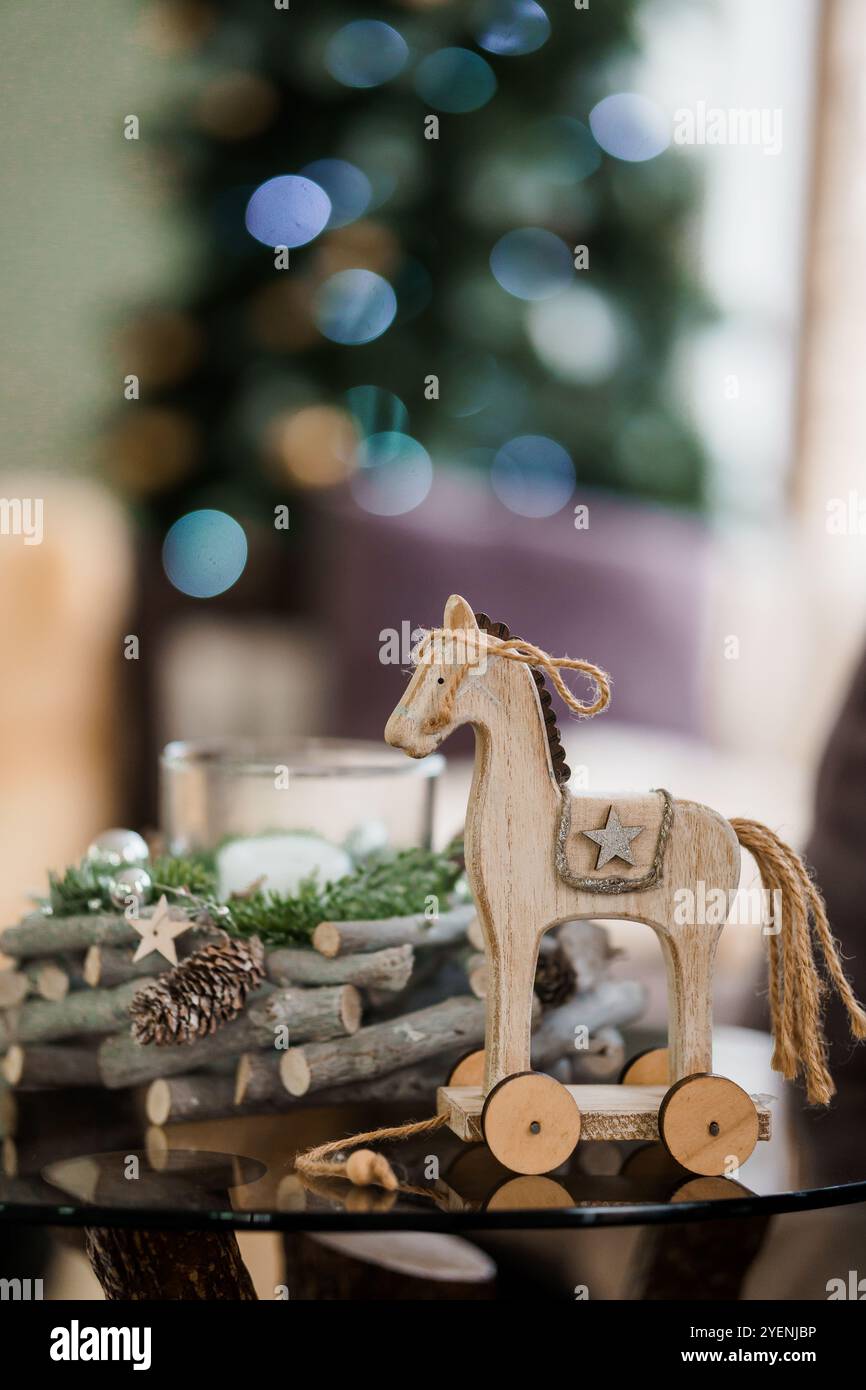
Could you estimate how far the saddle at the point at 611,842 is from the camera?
76cm

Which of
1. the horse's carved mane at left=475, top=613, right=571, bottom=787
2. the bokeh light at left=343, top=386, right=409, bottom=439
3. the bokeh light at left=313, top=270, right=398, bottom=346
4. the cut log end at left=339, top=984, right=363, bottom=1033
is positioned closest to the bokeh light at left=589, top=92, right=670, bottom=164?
the bokeh light at left=313, top=270, right=398, bottom=346

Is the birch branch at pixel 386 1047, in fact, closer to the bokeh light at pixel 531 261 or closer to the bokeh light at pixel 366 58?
the bokeh light at pixel 531 261

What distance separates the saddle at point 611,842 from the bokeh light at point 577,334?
5.54 ft

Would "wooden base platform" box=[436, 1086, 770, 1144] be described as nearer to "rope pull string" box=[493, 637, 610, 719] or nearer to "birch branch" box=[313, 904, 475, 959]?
"birch branch" box=[313, 904, 475, 959]

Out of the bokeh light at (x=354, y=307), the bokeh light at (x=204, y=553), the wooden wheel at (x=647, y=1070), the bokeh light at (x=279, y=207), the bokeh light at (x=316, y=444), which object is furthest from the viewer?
the bokeh light at (x=204, y=553)

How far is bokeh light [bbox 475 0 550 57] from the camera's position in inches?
83.2

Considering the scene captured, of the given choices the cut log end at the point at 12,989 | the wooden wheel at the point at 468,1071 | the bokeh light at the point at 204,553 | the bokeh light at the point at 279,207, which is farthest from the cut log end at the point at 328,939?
the bokeh light at the point at 204,553

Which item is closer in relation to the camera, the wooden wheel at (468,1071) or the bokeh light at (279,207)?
the wooden wheel at (468,1071)

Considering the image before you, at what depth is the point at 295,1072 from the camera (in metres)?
0.82

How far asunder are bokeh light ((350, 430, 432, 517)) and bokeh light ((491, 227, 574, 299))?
337mm

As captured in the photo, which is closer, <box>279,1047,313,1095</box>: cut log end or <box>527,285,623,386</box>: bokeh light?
<box>279,1047,313,1095</box>: cut log end

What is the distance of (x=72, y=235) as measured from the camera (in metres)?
1.20
